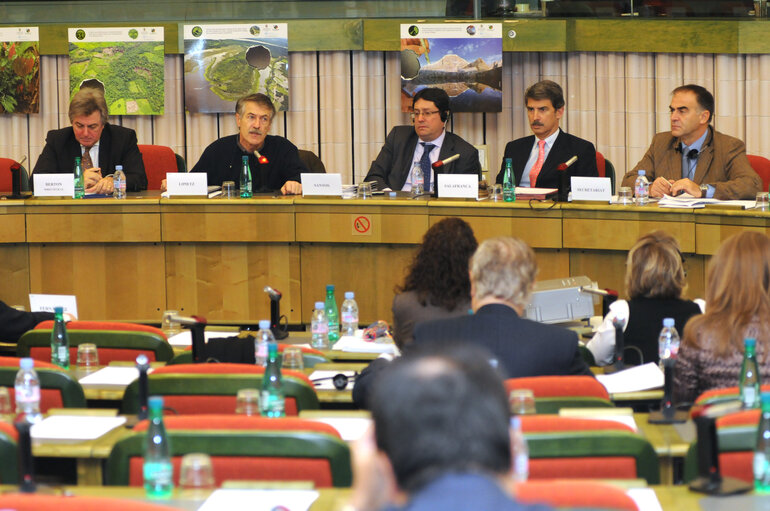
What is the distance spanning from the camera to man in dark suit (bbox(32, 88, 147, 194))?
6.96m

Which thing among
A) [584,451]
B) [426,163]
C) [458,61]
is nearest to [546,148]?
[426,163]

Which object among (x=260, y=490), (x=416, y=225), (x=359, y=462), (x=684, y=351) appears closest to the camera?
(x=359, y=462)

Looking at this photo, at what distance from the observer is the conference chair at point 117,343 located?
12.7 feet

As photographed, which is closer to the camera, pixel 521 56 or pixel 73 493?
pixel 73 493

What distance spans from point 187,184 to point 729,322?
3.92 meters

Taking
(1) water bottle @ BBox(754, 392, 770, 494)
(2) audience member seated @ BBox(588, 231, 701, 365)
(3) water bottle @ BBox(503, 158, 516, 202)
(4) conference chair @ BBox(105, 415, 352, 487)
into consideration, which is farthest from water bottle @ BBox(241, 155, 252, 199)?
(1) water bottle @ BBox(754, 392, 770, 494)

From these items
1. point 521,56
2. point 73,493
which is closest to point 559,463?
point 73,493

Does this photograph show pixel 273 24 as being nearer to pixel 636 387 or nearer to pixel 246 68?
pixel 246 68

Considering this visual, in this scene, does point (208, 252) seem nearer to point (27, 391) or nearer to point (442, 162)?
point (442, 162)

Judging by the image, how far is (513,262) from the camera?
11.2 ft

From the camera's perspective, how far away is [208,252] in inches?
256

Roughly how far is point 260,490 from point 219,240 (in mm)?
4261

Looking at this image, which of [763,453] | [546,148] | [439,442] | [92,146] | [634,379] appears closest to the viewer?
[439,442]

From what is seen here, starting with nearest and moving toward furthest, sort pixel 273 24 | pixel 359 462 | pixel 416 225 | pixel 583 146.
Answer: pixel 359 462
pixel 416 225
pixel 583 146
pixel 273 24
